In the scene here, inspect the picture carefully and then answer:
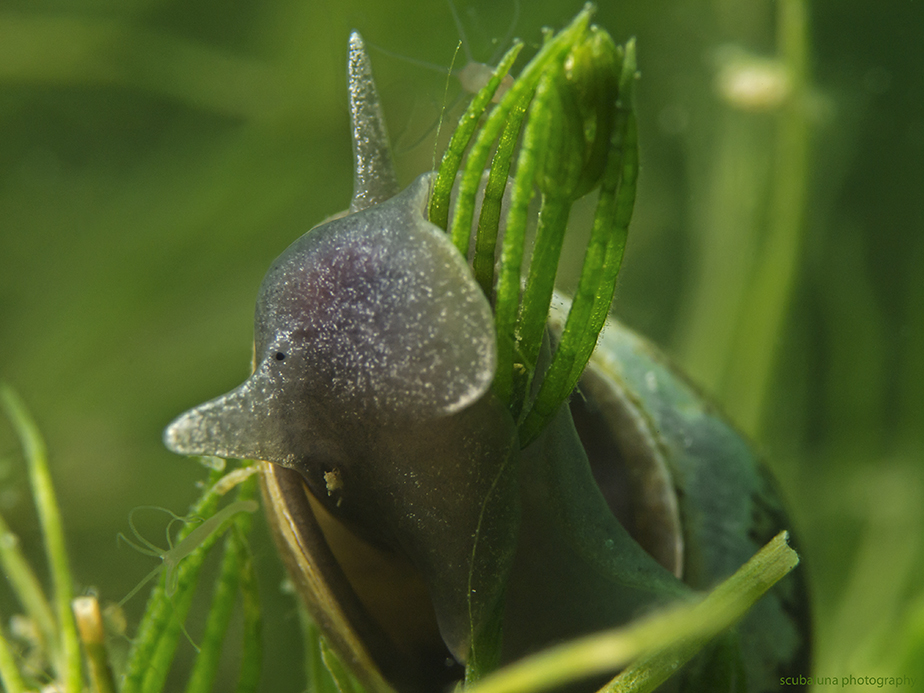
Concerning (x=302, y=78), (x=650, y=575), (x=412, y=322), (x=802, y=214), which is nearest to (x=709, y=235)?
(x=802, y=214)

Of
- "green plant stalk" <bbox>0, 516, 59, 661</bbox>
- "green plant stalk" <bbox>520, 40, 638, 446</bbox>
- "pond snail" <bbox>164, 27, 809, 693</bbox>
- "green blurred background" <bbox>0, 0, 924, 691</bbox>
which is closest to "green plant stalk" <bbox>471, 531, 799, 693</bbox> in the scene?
"pond snail" <bbox>164, 27, 809, 693</bbox>

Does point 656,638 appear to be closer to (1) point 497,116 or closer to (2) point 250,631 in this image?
(1) point 497,116

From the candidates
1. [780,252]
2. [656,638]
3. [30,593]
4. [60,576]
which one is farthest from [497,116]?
[780,252]

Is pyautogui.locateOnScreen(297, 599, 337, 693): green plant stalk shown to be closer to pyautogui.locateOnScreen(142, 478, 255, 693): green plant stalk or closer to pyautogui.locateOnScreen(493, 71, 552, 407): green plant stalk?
pyautogui.locateOnScreen(142, 478, 255, 693): green plant stalk

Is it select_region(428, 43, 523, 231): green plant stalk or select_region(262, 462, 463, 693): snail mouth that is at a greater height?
select_region(428, 43, 523, 231): green plant stalk

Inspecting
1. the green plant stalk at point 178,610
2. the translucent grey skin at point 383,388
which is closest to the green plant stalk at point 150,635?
the green plant stalk at point 178,610
